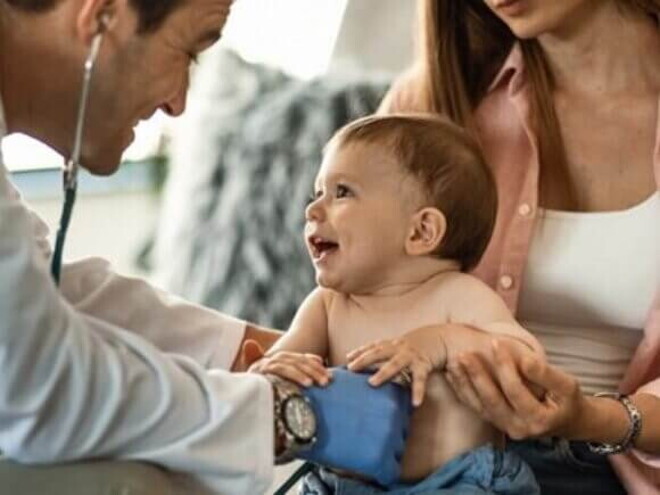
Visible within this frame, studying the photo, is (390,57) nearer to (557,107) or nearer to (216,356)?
(557,107)

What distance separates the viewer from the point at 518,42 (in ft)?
6.04

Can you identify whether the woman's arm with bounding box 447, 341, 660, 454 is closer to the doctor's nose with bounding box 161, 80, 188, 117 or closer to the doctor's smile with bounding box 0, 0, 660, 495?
the doctor's smile with bounding box 0, 0, 660, 495

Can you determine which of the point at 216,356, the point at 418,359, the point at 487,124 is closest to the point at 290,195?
the point at 487,124

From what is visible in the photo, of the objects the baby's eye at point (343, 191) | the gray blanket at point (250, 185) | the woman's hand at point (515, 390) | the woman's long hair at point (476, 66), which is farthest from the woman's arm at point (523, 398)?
the gray blanket at point (250, 185)

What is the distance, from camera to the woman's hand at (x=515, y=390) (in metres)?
1.38

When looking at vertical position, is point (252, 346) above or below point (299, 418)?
below

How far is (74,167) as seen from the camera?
1269 millimetres

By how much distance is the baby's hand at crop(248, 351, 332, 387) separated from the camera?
51.1 inches

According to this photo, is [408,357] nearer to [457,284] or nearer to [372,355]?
[372,355]

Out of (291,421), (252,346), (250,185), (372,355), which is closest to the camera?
(291,421)

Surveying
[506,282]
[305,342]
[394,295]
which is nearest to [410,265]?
[394,295]

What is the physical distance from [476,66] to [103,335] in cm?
87

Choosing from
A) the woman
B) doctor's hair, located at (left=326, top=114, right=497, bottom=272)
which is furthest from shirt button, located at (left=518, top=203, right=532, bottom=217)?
doctor's hair, located at (left=326, top=114, right=497, bottom=272)

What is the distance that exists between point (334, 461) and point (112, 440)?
0.79 ft
